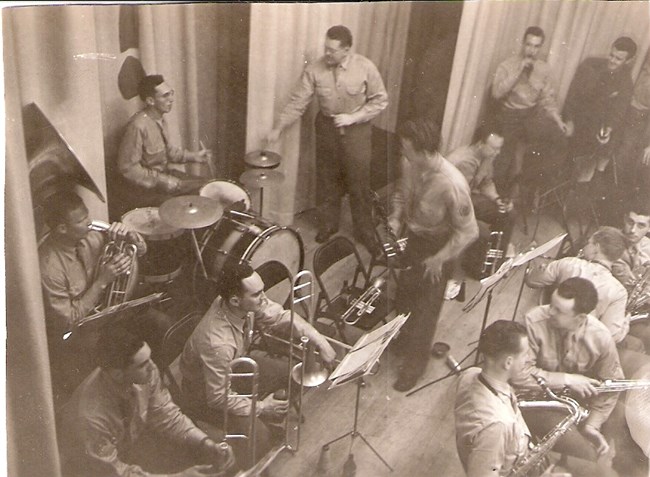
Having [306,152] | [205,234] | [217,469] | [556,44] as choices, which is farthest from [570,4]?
[217,469]

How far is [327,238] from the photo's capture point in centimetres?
238

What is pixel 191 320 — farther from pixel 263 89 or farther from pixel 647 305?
pixel 647 305

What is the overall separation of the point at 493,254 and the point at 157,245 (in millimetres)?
1211

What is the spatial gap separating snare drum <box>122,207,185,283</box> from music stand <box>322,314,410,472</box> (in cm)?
68

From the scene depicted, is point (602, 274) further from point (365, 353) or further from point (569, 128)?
point (365, 353)

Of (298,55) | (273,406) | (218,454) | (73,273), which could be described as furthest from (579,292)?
(73,273)

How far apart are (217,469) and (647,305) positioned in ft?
5.72

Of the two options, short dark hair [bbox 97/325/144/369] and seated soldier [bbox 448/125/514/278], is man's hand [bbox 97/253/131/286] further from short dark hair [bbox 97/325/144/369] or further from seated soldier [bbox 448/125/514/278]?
seated soldier [bbox 448/125/514/278]

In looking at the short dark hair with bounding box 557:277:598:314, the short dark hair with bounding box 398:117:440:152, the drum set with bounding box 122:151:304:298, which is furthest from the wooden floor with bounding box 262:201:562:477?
the drum set with bounding box 122:151:304:298

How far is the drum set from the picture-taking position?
7.14 feet

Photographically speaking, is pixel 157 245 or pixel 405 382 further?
pixel 405 382

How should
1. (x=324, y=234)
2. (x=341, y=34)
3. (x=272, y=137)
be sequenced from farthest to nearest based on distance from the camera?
(x=324, y=234)
(x=272, y=137)
(x=341, y=34)

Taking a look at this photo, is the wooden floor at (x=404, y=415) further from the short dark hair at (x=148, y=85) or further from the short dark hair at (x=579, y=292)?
the short dark hair at (x=148, y=85)

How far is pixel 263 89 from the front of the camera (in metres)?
2.21
